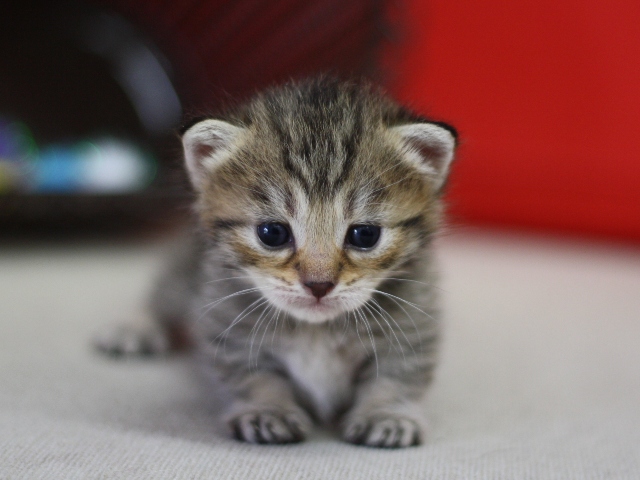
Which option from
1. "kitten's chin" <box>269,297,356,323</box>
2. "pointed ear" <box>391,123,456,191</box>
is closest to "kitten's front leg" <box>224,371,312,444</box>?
"kitten's chin" <box>269,297,356,323</box>

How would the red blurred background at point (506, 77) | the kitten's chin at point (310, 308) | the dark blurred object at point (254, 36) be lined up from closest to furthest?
the kitten's chin at point (310, 308)
the dark blurred object at point (254, 36)
the red blurred background at point (506, 77)

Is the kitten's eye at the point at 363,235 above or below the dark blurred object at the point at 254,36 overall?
below

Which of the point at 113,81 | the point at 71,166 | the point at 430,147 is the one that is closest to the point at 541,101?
the point at 113,81

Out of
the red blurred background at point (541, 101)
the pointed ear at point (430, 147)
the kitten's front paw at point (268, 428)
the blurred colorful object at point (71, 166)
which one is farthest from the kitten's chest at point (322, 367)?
the red blurred background at point (541, 101)

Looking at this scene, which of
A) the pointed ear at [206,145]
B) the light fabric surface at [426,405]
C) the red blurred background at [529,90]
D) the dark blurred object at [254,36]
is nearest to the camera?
the light fabric surface at [426,405]

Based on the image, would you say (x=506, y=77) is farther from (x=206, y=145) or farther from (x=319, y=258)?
(x=319, y=258)

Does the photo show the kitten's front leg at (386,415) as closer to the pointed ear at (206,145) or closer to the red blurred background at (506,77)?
the pointed ear at (206,145)
